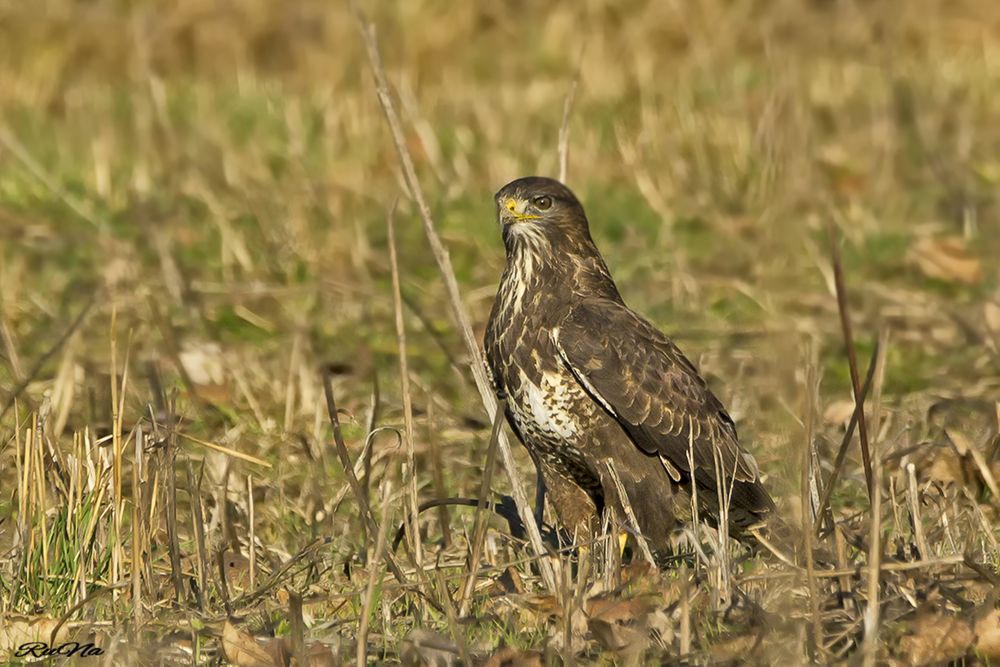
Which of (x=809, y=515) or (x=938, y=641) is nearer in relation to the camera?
(x=809, y=515)

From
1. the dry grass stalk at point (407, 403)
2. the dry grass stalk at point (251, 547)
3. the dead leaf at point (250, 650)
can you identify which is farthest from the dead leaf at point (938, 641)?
the dry grass stalk at point (251, 547)

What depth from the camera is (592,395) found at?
15.3 feet

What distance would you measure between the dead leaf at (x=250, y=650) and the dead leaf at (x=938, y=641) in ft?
4.46

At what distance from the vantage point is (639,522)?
4738 mm

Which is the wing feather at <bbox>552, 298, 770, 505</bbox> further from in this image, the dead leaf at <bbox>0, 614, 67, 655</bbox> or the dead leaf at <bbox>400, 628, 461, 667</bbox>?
the dead leaf at <bbox>0, 614, 67, 655</bbox>

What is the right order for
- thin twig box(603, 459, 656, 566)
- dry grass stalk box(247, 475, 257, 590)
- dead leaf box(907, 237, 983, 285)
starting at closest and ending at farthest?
1. thin twig box(603, 459, 656, 566)
2. dry grass stalk box(247, 475, 257, 590)
3. dead leaf box(907, 237, 983, 285)

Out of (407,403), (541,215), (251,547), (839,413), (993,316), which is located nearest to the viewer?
(407,403)

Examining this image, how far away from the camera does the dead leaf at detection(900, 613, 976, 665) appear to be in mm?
3631

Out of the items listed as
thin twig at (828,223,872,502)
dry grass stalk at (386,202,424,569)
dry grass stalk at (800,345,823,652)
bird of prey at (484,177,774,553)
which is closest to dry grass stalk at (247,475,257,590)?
dry grass stalk at (386,202,424,569)

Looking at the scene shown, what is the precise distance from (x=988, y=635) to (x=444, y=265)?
1480 millimetres

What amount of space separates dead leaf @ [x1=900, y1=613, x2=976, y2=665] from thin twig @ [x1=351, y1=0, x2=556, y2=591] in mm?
853

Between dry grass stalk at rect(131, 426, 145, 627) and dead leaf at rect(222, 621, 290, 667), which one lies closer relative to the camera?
dead leaf at rect(222, 621, 290, 667)

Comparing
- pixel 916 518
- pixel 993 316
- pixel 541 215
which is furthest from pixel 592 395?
pixel 993 316

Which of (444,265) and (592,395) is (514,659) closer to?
(444,265)
